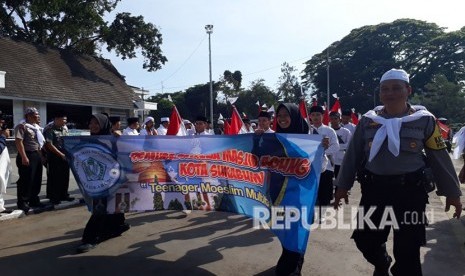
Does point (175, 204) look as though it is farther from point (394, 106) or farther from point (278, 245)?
point (394, 106)

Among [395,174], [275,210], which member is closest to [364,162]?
[395,174]

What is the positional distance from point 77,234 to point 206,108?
49.7 m

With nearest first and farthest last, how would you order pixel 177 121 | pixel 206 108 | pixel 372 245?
1. pixel 372 245
2. pixel 177 121
3. pixel 206 108

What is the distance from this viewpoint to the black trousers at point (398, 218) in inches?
126

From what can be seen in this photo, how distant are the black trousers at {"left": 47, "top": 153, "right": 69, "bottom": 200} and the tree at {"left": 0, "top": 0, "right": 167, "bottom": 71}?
1926 cm

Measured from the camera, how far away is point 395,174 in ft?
10.7

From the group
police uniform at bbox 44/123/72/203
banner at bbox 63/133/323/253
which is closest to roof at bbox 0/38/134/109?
police uniform at bbox 44/123/72/203

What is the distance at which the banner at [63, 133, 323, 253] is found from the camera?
3953mm

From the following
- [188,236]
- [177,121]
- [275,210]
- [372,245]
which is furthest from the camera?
[177,121]

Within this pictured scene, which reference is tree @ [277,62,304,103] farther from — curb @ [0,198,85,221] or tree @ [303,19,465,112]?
curb @ [0,198,85,221]

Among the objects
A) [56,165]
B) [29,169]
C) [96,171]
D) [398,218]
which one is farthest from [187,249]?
[56,165]

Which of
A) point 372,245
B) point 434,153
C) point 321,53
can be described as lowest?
point 372,245

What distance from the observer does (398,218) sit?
3.28 m

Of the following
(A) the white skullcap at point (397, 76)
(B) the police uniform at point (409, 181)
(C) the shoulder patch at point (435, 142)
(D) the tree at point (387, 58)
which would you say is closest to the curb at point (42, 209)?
(B) the police uniform at point (409, 181)
